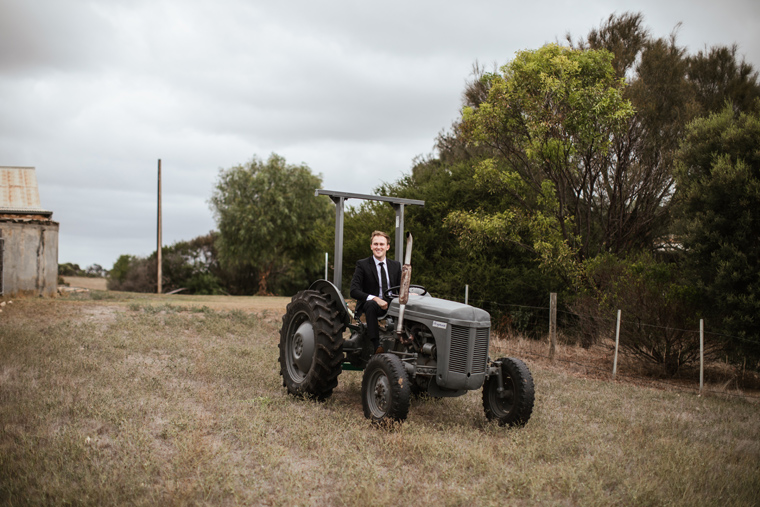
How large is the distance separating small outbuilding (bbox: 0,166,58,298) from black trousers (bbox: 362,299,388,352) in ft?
42.9

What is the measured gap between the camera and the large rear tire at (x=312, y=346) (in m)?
6.44

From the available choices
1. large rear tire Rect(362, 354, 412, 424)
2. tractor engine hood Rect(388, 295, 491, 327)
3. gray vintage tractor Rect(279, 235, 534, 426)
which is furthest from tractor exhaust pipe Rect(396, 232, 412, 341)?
large rear tire Rect(362, 354, 412, 424)

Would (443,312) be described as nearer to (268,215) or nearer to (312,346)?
→ (312,346)

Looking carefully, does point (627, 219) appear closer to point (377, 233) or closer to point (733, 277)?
point (733, 277)

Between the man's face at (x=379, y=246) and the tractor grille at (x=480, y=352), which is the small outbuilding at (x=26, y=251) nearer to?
the man's face at (x=379, y=246)

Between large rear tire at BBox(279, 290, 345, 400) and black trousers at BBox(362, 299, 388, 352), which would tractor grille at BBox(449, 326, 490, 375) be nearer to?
black trousers at BBox(362, 299, 388, 352)

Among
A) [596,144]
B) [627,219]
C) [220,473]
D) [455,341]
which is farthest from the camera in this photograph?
[627,219]

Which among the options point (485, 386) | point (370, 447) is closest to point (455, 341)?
point (485, 386)

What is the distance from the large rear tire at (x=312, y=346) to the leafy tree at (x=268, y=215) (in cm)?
2501

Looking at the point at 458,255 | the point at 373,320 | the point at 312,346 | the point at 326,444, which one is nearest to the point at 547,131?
the point at 458,255

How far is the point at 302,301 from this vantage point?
7.08m

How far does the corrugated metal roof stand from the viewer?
56.8 feet

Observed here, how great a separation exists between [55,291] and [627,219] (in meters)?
15.8

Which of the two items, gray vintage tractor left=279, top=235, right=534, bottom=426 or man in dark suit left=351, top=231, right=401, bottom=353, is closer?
gray vintage tractor left=279, top=235, right=534, bottom=426
